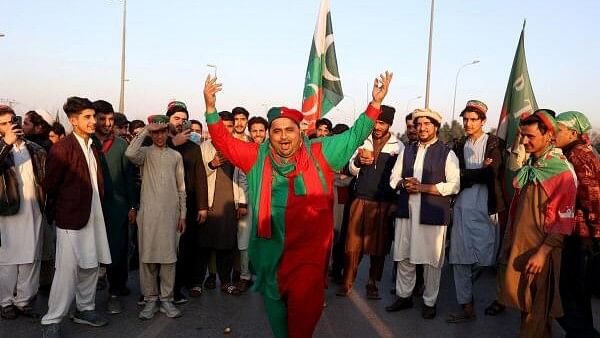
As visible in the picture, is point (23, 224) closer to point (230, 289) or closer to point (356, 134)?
point (230, 289)

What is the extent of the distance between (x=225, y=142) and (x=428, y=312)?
2.84 metres

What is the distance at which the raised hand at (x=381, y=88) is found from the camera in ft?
11.3

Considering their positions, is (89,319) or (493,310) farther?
(493,310)

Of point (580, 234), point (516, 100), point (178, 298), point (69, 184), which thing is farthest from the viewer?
point (516, 100)

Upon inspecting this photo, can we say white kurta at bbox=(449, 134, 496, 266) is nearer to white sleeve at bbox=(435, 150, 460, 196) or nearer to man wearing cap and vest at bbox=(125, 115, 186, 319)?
white sleeve at bbox=(435, 150, 460, 196)

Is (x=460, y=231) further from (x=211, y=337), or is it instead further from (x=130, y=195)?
(x=130, y=195)

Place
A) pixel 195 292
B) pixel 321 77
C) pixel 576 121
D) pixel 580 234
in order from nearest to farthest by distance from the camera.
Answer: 1. pixel 580 234
2. pixel 576 121
3. pixel 195 292
4. pixel 321 77

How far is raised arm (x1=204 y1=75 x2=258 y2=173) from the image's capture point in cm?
353

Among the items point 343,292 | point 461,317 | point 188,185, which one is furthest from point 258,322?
point 461,317

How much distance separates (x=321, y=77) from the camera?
7.91 m

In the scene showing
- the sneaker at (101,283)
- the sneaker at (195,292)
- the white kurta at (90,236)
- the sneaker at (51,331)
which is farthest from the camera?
the sneaker at (101,283)

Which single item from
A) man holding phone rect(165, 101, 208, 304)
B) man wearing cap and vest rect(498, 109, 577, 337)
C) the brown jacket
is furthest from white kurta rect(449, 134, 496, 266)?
the brown jacket

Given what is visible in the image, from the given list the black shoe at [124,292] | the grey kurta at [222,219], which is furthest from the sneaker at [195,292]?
the black shoe at [124,292]

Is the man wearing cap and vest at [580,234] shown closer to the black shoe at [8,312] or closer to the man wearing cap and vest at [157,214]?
the man wearing cap and vest at [157,214]
